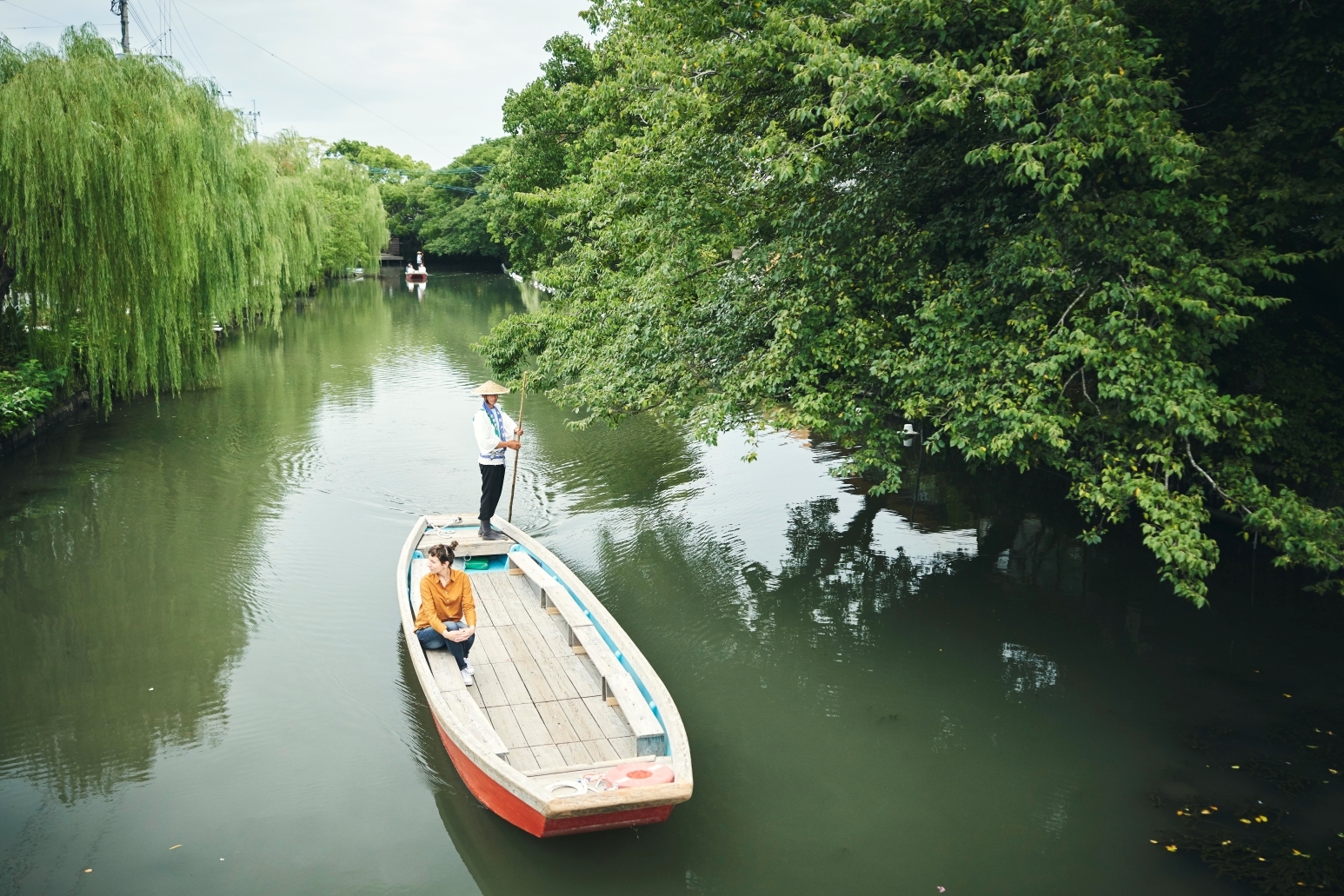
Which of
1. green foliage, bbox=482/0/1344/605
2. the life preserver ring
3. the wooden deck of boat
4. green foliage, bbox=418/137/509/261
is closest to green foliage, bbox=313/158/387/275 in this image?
green foliage, bbox=418/137/509/261

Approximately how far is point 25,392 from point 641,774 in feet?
44.0

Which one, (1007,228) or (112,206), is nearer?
(1007,228)

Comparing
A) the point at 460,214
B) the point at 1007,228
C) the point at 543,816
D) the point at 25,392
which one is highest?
the point at 460,214

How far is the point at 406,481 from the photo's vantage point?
1414 centimetres

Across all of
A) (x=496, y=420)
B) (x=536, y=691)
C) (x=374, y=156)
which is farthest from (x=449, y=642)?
(x=374, y=156)

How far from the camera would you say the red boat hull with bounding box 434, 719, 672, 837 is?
529 cm

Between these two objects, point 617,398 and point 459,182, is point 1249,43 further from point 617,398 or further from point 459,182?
point 459,182

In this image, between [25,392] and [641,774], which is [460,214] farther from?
[641,774]

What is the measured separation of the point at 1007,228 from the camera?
746 cm

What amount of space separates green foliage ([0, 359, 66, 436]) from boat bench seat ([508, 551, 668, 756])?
9.50 meters

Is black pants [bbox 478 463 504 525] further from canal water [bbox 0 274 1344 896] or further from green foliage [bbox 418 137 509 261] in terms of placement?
green foliage [bbox 418 137 509 261]

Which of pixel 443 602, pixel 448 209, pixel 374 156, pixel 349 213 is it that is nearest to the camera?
pixel 443 602

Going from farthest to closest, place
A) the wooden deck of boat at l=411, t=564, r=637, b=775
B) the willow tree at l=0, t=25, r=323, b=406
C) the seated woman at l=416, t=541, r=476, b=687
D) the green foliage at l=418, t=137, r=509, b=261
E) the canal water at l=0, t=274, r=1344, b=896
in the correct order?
1. the green foliage at l=418, t=137, r=509, b=261
2. the willow tree at l=0, t=25, r=323, b=406
3. the seated woman at l=416, t=541, r=476, b=687
4. the wooden deck of boat at l=411, t=564, r=637, b=775
5. the canal water at l=0, t=274, r=1344, b=896

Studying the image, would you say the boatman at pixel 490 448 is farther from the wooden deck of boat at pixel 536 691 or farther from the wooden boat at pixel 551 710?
the wooden deck of boat at pixel 536 691
